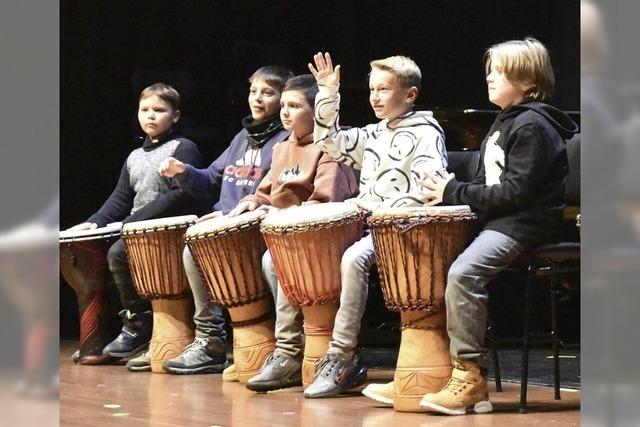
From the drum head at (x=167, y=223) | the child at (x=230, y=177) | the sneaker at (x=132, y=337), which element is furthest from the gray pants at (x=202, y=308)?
the sneaker at (x=132, y=337)

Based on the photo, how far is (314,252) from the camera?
11.6 feet

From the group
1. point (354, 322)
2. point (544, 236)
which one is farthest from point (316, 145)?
point (544, 236)

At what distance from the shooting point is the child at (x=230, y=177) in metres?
4.30

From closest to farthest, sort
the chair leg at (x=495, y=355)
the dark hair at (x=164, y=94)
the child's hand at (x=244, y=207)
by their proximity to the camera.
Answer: the chair leg at (x=495, y=355) < the child's hand at (x=244, y=207) < the dark hair at (x=164, y=94)

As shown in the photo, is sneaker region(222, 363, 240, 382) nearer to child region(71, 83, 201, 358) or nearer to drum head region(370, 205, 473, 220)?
child region(71, 83, 201, 358)

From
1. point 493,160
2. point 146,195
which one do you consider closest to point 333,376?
point 493,160

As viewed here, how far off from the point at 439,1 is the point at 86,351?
2.67 metres

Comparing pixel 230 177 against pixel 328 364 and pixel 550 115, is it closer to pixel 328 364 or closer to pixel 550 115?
pixel 328 364

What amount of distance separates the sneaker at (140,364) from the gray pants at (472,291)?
1809mm

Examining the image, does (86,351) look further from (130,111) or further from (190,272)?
(130,111)

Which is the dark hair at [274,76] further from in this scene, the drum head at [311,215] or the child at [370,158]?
the drum head at [311,215]

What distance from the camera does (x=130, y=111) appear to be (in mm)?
5984

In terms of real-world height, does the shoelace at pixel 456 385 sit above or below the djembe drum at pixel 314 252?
below

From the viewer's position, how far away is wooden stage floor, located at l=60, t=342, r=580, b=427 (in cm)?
299
